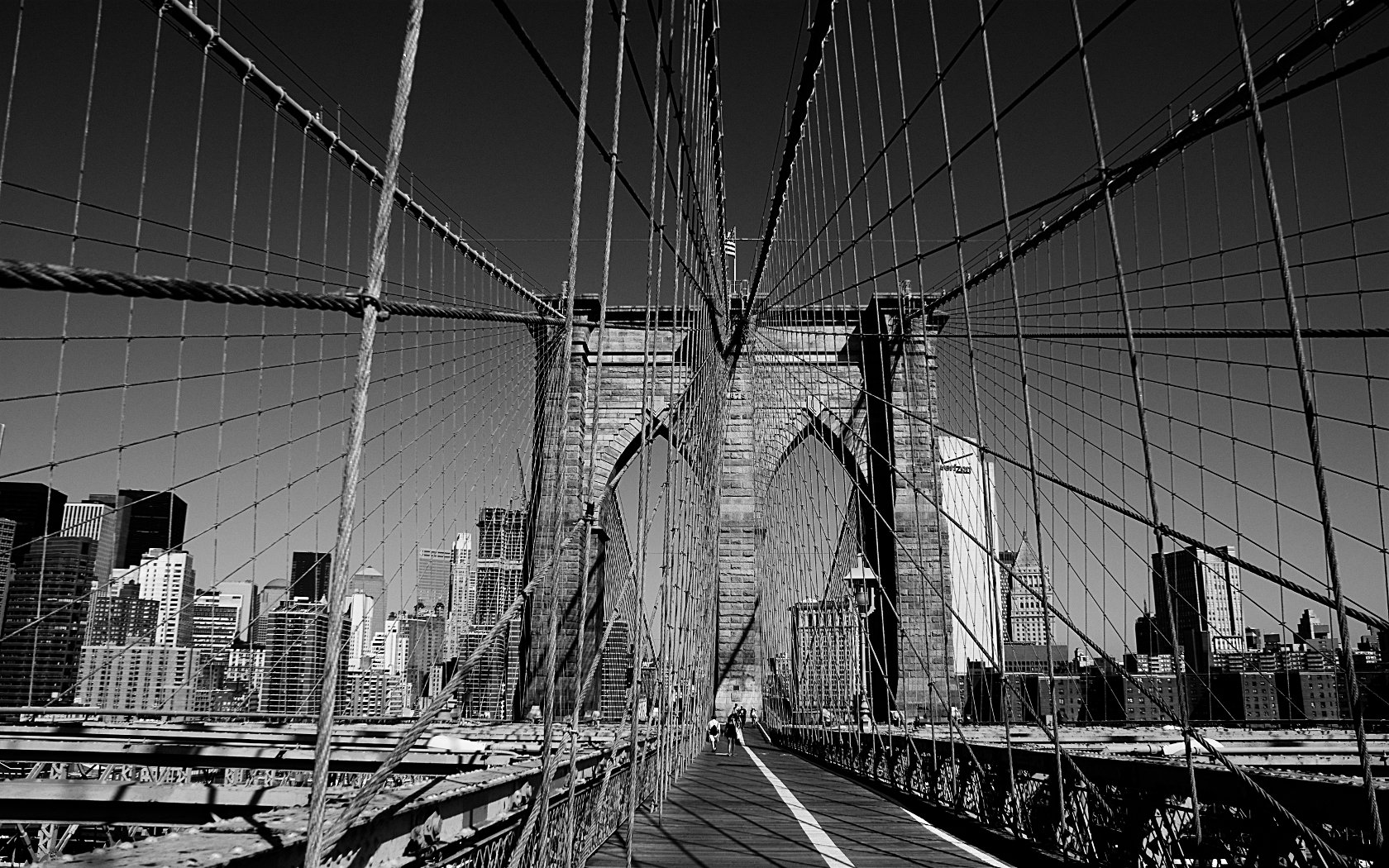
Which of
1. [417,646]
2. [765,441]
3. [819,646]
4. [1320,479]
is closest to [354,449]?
[1320,479]

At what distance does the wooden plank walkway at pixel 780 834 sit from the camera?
3510 mm

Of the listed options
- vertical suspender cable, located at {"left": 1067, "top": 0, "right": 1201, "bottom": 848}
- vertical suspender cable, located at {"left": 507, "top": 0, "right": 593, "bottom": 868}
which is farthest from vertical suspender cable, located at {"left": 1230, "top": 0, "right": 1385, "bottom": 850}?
vertical suspender cable, located at {"left": 507, "top": 0, "right": 593, "bottom": 868}

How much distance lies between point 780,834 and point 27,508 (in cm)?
1706

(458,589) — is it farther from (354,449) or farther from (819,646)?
(354,449)

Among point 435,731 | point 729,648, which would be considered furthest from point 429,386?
point 729,648

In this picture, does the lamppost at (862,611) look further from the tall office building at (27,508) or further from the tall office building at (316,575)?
the tall office building at (27,508)

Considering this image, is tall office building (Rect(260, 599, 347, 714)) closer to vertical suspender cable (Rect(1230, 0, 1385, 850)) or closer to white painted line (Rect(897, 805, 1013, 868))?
vertical suspender cable (Rect(1230, 0, 1385, 850))

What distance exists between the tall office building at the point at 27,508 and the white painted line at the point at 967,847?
645 centimetres

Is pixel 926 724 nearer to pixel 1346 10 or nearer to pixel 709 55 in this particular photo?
pixel 709 55

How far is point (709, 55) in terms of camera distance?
10.2 metres

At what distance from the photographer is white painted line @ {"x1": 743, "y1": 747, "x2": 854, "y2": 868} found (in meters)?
3.55

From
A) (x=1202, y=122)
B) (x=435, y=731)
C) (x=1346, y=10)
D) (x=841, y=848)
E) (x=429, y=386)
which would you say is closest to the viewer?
(x=1346, y=10)

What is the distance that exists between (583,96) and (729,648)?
→ 1569 cm

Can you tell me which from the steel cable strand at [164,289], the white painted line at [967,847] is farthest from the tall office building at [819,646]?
the steel cable strand at [164,289]
